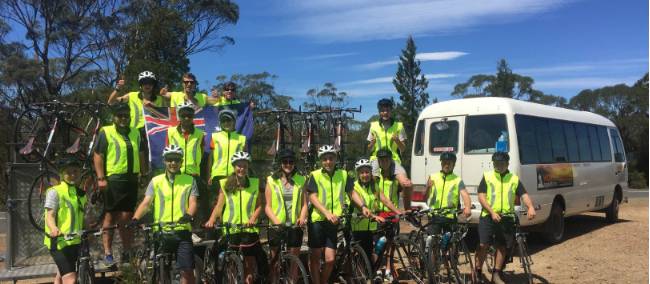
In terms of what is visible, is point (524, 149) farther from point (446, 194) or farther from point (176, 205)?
point (176, 205)

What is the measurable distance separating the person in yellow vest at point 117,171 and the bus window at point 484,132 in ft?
19.6

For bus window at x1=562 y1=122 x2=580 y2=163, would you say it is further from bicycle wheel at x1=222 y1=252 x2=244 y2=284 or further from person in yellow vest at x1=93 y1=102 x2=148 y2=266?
person in yellow vest at x1=93 y1=102 x2=148 y2=266

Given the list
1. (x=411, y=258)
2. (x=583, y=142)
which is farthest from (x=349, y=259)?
(x=583, y=142)

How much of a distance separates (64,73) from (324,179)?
2935 cm

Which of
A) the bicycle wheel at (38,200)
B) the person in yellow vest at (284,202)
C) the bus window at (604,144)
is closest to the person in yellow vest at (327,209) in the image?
the person in yellow vest at (284,202)

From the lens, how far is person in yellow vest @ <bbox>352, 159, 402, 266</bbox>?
244 inches

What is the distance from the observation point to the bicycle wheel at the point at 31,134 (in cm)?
747

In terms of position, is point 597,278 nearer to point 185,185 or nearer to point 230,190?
point 230,190

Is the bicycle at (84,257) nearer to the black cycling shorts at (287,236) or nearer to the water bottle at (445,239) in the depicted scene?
the black cycling shorts at (287,236)

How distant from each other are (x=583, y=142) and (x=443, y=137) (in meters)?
3.76

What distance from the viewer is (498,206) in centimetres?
673

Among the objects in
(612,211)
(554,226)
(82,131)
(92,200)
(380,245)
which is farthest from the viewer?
A: (612,211)

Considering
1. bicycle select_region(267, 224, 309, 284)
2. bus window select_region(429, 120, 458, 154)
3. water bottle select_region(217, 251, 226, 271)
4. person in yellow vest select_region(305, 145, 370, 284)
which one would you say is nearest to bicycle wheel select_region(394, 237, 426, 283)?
person in yellow vest select_region(305, 145, 370, 284)

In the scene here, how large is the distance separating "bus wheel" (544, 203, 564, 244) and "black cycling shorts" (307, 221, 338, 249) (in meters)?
6.13
